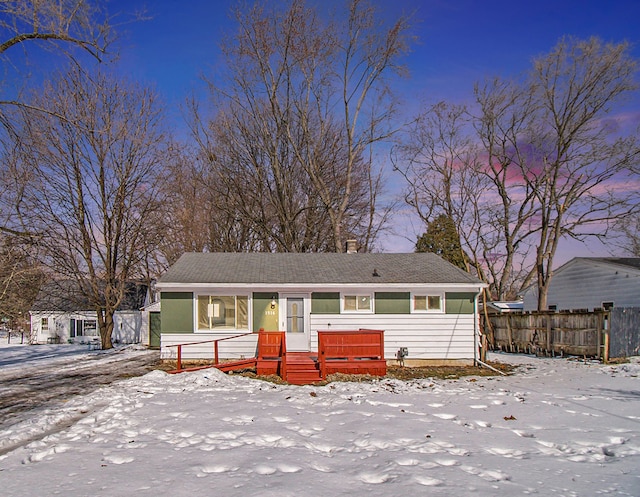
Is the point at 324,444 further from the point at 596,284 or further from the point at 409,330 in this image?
the point at 596,284

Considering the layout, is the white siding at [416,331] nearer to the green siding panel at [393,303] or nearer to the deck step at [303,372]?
the green siding panel at [393,303]

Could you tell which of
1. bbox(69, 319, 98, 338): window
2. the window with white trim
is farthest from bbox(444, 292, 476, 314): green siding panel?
bbox(69, 319, 98, 338): window

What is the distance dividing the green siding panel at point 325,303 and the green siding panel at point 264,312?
4.08ft

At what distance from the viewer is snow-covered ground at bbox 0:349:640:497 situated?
5062 mm

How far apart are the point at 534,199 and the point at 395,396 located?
2620 cm

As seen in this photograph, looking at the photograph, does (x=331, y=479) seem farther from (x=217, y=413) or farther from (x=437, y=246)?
(x=437, y=246)

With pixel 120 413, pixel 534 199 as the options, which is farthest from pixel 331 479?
pixel 534 199

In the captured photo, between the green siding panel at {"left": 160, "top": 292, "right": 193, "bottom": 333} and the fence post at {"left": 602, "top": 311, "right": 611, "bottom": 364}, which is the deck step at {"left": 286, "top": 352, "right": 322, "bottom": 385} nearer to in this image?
the green siding panel at {"left": 160, "top": 292, "right": 193, "bottom": 333}

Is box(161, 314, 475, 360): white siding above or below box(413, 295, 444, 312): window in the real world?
below

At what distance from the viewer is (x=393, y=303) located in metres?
16.6

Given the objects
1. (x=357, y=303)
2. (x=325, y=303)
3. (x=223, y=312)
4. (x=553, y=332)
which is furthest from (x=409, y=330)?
(x=553, y=332)

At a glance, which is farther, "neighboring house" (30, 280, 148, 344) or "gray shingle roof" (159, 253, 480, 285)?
"neighboring house" (30, 280, 148, 344)

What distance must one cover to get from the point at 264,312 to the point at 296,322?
1.08m

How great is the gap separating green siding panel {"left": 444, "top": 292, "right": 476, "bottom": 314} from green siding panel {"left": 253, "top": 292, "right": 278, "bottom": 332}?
5.54 metres
